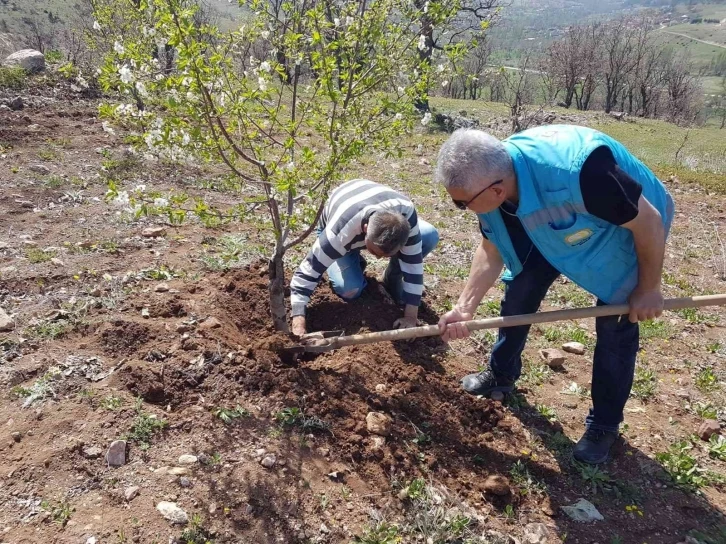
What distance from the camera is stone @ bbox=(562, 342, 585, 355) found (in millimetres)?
4172

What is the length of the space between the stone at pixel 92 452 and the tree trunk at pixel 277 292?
1354 millimetres

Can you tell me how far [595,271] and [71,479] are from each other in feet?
9.19

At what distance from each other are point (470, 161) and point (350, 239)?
1412mm

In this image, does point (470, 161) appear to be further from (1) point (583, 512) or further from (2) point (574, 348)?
(2) point (574, 348)

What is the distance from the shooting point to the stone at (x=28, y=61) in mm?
11477

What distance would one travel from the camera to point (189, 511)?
2426 mm

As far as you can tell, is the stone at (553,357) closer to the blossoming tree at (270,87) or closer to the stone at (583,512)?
the stone at (583,512)

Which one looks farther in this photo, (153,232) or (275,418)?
(153,232)

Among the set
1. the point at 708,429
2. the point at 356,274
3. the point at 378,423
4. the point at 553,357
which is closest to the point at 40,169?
the point at 356,274

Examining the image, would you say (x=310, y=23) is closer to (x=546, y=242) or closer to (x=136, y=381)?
(x=546, y=242)

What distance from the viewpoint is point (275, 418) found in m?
2.95

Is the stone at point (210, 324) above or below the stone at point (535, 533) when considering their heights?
above

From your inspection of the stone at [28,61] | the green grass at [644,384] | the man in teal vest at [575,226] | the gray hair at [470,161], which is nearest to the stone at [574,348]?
the green grass at [644,384]

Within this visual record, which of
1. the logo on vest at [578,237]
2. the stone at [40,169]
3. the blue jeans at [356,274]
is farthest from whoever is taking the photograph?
the stone at [40,169]
